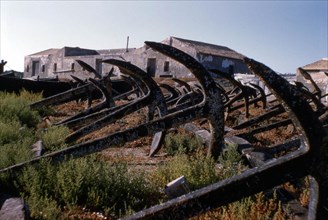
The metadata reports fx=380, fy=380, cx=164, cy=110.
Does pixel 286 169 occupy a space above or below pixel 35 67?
below

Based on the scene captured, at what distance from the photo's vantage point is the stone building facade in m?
34.5

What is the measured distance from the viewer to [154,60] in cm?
3691

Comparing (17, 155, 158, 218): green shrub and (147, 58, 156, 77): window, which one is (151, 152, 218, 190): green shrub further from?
(147, 58, 156, 77): window

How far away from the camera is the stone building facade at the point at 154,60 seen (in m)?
34.5

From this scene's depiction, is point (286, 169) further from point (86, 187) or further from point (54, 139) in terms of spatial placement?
point (54, 139)

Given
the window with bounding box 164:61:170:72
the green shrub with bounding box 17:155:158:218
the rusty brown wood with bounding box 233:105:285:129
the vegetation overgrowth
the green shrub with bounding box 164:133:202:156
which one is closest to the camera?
the vegetation overgrowth

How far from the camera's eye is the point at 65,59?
44469 mm

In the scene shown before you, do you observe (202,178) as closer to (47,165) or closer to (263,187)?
(47,165)

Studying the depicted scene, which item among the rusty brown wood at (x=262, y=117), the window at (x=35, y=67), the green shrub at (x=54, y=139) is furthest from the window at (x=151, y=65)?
the green shrub at (x=54, y=139)

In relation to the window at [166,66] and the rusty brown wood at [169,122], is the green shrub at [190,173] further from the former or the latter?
the window at [166,66]

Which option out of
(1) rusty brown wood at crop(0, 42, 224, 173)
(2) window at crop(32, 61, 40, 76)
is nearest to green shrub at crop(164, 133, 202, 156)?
(1) rusty brown wood at crop(0, 42, 224, 173)

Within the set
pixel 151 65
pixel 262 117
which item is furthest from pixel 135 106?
pixel 151 65

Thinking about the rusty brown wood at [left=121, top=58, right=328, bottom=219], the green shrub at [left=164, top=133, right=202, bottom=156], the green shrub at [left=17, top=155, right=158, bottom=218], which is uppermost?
the rusty brown wood at [left=121, top=58, right=328, bottom=219]

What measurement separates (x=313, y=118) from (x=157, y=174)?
2467mm
